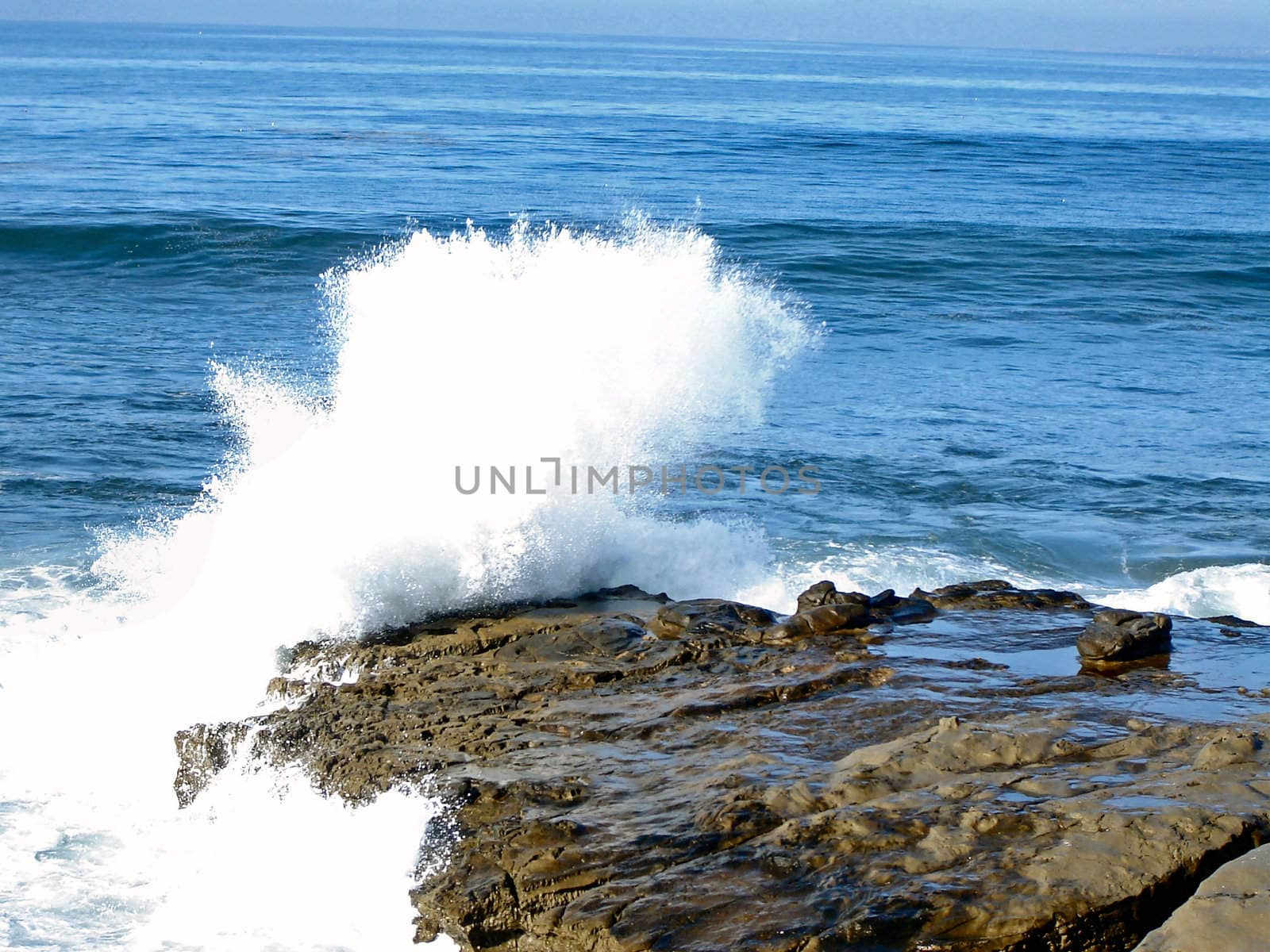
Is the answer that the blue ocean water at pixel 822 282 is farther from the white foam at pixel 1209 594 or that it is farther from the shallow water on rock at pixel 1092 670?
the shallow water on rock at pixel 1092 670

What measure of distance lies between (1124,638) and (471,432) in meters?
4.02

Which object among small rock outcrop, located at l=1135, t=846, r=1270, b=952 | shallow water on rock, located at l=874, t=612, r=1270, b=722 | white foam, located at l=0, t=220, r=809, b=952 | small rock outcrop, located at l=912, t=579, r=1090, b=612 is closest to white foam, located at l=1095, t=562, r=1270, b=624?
small rock outcrop, located at l=912, t=579, r=1090, b=612

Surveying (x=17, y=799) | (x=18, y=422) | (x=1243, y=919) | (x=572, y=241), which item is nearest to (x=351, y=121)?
(x=18, y=422)

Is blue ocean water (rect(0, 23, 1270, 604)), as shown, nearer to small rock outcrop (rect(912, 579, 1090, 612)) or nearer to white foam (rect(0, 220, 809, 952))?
white foam (rect(0, 220, 809, 952))

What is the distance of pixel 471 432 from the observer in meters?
8.08

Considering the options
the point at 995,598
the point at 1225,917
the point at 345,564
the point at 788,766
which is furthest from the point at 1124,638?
the point at 345,564

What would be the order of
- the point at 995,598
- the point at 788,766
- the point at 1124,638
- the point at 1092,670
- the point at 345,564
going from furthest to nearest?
the point at 995,598 < the point at 345,564 < the point at 1124,638 < the point at 1092,670 < the point at 788,766

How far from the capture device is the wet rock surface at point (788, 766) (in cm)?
433

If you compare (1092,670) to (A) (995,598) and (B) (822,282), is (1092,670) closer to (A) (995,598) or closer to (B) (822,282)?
(A) (995,598)

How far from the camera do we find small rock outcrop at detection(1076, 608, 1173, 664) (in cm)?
648

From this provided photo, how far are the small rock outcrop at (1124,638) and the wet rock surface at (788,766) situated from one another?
97mm

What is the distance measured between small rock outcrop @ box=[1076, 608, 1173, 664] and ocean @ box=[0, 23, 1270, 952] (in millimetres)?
2313

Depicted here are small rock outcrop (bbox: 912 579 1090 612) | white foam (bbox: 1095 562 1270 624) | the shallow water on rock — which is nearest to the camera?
the shallow water on rock

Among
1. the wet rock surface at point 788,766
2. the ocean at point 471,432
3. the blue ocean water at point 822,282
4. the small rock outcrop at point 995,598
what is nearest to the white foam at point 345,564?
the ocean at point 471,432
